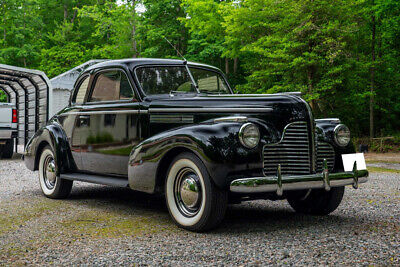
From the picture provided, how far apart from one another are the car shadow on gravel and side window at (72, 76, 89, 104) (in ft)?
4.91

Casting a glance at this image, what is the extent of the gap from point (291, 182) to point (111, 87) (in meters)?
2.91

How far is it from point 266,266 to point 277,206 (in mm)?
2790

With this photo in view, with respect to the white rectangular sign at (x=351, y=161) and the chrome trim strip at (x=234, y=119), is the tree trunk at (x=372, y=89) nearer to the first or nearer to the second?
the white rectangular sign at (x=351, y=161)

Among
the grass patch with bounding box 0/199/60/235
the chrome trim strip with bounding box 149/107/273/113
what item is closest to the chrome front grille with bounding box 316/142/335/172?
the chrome trim strip with bounding box 149/107/273/113

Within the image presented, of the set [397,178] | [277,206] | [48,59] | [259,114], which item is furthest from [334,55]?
[48,59]

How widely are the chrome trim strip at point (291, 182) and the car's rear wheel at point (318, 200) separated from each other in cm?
57

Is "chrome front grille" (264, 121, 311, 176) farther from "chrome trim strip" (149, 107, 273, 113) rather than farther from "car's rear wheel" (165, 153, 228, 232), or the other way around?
"car's rear wheel" (165, 153, 228, 232)

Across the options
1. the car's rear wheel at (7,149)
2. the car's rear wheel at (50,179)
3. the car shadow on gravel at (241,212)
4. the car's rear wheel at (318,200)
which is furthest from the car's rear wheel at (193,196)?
the car's rear wheel at (7,149)

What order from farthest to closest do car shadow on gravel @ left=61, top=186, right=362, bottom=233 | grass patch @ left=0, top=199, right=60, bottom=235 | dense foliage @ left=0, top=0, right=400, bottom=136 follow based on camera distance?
1. dense foliage @ left=0, top=0, right=400, bottom=136
2. grass patch @ left=0, top=199, right=60, bottom=235
3. car shadow on gravel @ left=61, top=186, right=362, bottom=233

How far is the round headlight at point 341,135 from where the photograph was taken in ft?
15.7

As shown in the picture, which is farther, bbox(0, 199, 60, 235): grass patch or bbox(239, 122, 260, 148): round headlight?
bbox(0, 199, 60, 235): grass patch

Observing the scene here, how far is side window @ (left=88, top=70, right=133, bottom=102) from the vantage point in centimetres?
555

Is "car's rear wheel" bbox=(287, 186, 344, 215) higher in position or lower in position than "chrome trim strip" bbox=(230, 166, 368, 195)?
lower

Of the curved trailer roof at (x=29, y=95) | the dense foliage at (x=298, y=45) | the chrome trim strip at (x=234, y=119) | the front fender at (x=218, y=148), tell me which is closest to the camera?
the front fender at (x=218, y=148)
